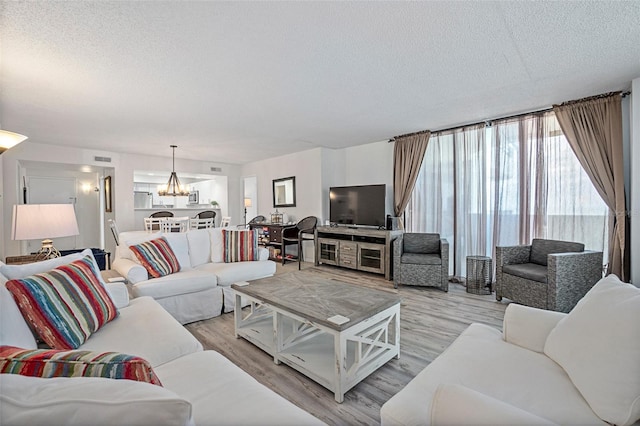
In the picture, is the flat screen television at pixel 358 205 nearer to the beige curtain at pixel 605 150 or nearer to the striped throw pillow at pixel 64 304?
the beige curtain at pixel 605 150

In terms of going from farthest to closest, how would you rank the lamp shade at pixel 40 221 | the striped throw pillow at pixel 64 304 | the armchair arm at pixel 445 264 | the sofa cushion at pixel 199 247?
the armchair arm at pixel 445 264
the sofa cushion at pixel 199 247
the lamp shade at pixel 40 221
the striped throw pillow at pixel 64 304

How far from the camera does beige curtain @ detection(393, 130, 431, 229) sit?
4.68 meters

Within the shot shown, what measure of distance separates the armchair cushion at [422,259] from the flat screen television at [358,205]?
2.95ft

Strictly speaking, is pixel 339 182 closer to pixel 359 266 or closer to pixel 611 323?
pixel 359 266

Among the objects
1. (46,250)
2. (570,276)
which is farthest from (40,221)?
(570,276)

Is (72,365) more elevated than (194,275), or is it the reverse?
(72,365)

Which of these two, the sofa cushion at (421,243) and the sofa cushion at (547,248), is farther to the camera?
the sofa cushion at (421,243)

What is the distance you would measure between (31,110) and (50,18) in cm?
232

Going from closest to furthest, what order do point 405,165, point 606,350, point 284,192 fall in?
point 606,350 → point 405,165 → point 284,192

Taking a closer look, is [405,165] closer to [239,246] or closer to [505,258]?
[505,258]

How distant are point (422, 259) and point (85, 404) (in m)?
3.89

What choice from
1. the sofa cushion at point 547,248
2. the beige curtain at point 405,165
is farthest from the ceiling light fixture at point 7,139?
the sofa cushion at point 547,248

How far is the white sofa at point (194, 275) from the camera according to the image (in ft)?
8.96

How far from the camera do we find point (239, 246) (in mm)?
3717
